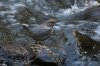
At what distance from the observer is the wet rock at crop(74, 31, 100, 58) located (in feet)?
18.9

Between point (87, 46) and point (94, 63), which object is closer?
point (94, 63)

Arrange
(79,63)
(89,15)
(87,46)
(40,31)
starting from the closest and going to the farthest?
1. (79,63)
2. (87,46)
3. (40,31)
4. (89,15)

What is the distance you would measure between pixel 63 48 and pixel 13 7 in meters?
3.73

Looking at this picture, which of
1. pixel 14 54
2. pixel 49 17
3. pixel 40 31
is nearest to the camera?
pixel 14 54

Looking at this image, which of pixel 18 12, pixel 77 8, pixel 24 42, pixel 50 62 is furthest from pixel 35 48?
pixel 77 8

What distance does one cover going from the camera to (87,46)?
6094 millimetres

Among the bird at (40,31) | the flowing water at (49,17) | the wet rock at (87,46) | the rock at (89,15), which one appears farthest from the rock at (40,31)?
the rock at (89,15)

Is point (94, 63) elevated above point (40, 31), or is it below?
Result: below

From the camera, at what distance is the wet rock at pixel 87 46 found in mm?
5755

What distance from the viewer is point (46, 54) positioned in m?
5.21

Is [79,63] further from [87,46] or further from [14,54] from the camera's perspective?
[14,54]

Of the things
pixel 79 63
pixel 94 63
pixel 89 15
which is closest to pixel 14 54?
pixel 79 63

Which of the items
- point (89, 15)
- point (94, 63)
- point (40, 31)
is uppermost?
point (40, 31)

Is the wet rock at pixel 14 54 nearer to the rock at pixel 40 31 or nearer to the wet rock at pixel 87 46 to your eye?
the rock at pixel 40 31
